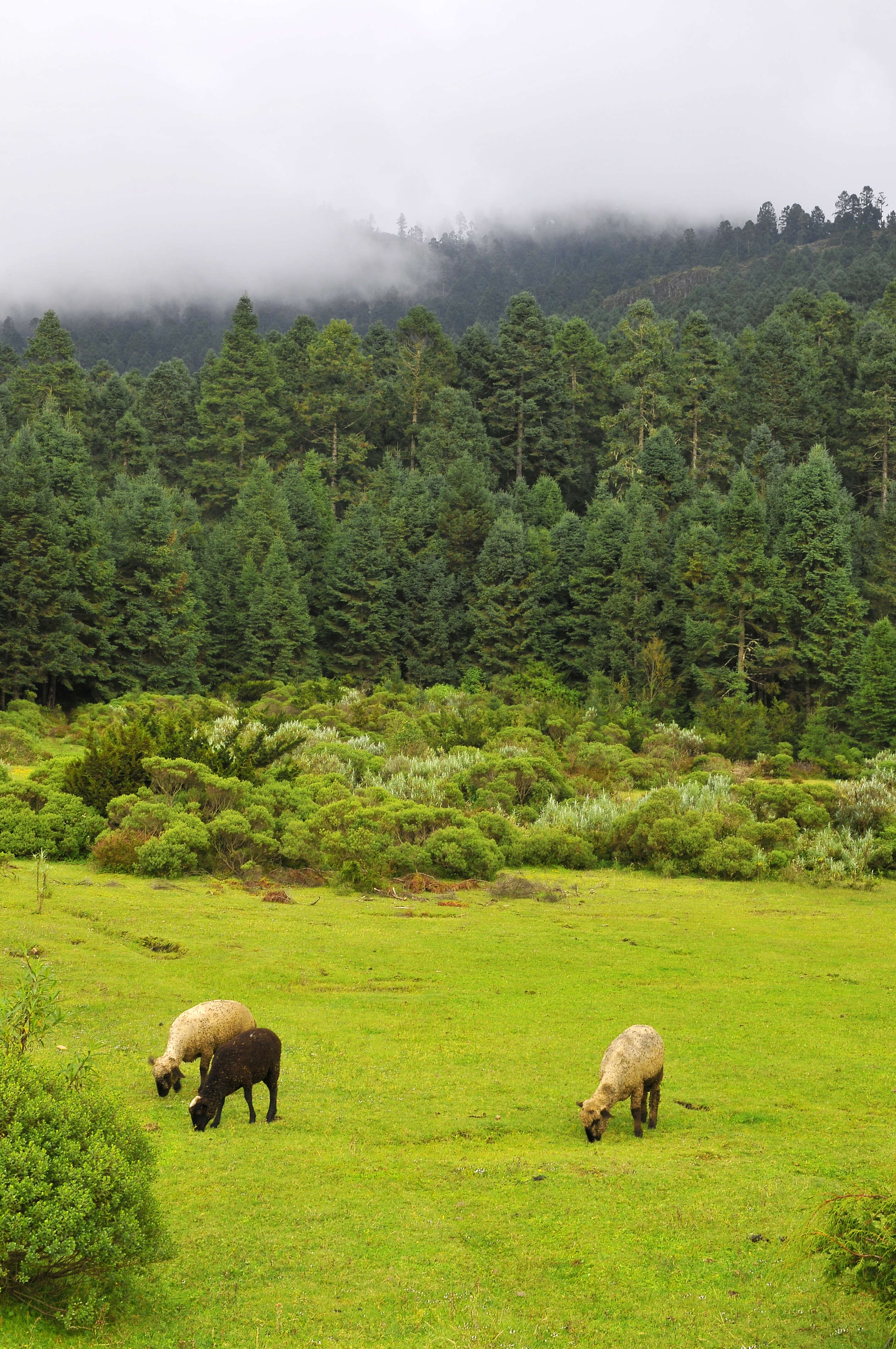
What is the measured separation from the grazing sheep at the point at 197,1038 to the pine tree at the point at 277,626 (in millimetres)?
39665

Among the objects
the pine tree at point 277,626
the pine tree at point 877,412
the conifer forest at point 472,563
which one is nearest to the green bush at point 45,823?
the conifer forest at point 472,563

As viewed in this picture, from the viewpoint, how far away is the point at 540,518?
2234 inches

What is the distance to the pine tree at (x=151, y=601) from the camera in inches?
1736

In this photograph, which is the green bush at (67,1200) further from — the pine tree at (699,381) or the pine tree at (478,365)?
the pine tree at (478,365)

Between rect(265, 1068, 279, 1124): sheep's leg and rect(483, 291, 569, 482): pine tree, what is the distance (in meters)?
60.1

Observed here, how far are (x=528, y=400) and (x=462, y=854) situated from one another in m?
52.0

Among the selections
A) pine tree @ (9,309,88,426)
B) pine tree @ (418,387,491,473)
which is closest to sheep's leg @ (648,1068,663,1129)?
pine tree @ (418,387,491,473)

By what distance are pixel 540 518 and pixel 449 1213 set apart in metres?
52.5

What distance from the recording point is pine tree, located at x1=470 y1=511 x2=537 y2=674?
49406 millimetres

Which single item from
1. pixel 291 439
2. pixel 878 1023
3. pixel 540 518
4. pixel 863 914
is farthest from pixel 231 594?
pixel 878 1023

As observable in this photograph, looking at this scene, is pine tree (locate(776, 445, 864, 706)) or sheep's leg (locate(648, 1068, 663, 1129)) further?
pine tree (locate(776, 445, 864, 706))

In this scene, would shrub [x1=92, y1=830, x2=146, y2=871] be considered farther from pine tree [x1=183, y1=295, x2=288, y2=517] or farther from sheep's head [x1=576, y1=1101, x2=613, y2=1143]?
pine tree [x1=183, y1=295, x2=288, y2=517]

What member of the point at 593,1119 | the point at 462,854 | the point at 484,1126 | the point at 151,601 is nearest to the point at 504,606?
the point at 151,601

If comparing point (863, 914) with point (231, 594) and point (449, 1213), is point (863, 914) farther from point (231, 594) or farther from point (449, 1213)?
point (231, 594)
